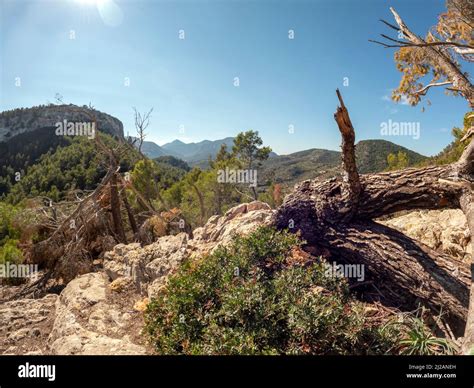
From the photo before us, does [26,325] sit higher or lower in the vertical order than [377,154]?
lower

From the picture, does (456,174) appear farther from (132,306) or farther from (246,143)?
(246,143)

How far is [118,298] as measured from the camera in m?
5.07

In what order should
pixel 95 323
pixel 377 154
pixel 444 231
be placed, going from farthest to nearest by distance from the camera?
pixel 377 154
pixel 444 231
pixel 95 323

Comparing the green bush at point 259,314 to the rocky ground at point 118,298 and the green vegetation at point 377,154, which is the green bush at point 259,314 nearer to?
the rocky ground at point 118,298

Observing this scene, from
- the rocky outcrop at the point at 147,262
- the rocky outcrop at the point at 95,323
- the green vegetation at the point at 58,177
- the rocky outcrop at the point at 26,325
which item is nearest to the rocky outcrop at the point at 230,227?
the rocky outcrop at the point at 147,262

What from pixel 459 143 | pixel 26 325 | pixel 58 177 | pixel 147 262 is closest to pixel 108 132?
pixel 58 177

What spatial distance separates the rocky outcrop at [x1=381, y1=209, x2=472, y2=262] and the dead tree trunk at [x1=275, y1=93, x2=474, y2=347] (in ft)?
3.28

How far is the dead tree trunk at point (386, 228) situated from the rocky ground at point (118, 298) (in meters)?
1.05

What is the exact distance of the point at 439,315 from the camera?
3057 millimetres

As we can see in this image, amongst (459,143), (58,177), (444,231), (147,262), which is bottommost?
(147,262)

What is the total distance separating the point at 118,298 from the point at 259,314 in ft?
11.7

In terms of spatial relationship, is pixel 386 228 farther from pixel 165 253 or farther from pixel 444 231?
pixel 165 253

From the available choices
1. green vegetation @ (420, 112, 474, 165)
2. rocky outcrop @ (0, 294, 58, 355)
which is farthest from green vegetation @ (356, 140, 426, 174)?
rocky outcrop @ (0, 294, 58, 355)

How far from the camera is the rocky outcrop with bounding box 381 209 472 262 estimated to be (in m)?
4.45
